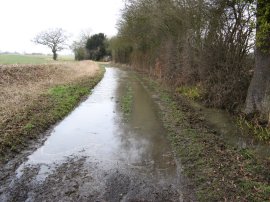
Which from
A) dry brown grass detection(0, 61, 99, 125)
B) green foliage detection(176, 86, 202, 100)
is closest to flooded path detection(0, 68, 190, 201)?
dry brown grass detection(0, 61, 99, 125)

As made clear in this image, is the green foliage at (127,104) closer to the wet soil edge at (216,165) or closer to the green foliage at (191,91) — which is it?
the wet soil edge at (216,165)

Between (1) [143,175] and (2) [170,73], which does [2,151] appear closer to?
(1) [143,175]

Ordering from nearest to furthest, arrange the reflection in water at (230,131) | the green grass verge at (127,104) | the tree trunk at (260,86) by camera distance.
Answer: the reflection in water at (230,131), the tree trunk at (260,86), the green grass verge at (127,104)

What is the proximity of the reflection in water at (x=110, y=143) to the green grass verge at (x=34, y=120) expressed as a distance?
15.6 inches

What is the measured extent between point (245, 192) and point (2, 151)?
16.7ft

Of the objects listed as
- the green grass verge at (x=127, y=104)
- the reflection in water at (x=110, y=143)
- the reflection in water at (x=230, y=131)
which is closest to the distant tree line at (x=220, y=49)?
the reflection in water at (x=230, y=131)

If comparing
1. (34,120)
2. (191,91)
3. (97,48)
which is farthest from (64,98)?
(97,48)

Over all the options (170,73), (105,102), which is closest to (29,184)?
(105,102)

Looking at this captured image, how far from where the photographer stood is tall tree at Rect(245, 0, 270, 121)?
362 inches

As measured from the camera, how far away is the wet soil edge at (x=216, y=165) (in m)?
5.22

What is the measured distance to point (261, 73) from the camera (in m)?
9.98

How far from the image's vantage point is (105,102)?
1497cm

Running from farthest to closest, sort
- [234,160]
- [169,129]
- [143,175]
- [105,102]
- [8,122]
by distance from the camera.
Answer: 1. [105,102]
2. [169,129]
3. [8,122]
4. [234,160]
5. [143,175]

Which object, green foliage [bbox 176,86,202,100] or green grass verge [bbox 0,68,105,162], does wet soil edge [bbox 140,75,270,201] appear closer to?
A: green grass verge [bbox 0,68,105,162]
